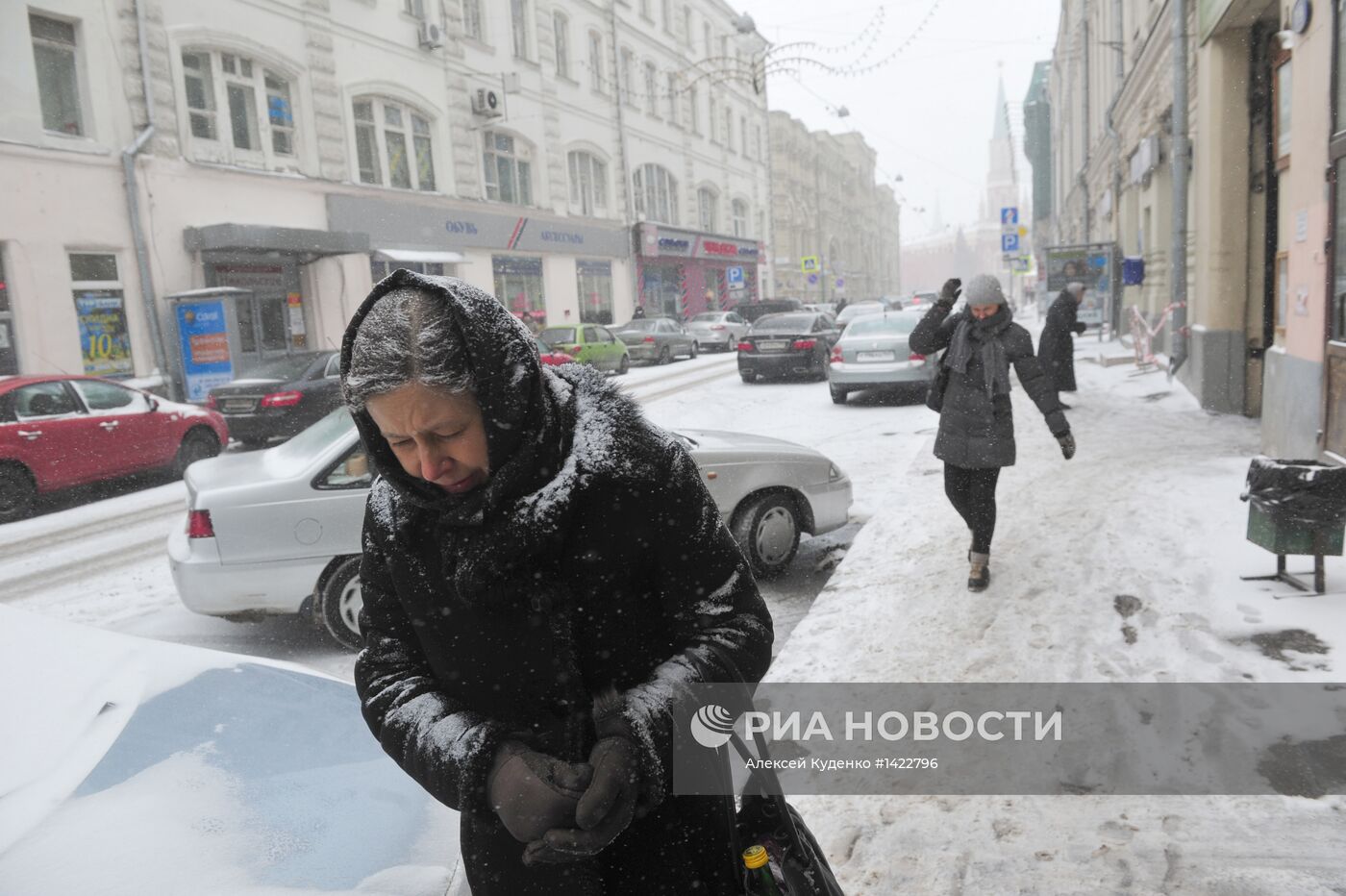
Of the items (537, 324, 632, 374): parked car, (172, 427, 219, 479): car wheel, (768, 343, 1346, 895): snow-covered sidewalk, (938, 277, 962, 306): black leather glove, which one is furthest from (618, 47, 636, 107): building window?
(938, 277, 962, 306): black leather glove

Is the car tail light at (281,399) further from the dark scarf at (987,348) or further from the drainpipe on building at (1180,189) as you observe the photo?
the drainpipe on building at (1180,189)

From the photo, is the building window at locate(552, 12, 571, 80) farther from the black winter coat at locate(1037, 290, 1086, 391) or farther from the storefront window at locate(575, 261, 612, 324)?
the black winter coat at locate(1037, 290, 1086, 391)

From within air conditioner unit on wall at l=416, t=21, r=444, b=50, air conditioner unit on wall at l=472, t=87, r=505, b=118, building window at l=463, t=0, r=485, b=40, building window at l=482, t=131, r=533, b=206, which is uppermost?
building window at l=463, t=0, r=485, b=40

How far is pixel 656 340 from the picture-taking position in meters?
25.5

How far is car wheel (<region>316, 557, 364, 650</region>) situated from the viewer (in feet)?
17.1

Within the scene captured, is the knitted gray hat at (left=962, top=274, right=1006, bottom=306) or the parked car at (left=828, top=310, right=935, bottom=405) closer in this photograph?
the knitted gray hat at (left=962, top=274, right=1006, bottom=306)

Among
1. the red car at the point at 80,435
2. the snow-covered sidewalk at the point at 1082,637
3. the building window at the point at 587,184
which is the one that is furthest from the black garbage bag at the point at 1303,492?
the building window at the point at 587,184

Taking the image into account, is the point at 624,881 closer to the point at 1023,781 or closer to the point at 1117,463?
the point at 1023,781

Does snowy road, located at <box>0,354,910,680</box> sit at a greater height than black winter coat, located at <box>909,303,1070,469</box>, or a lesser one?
lesser

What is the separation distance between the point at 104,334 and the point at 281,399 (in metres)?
5.84

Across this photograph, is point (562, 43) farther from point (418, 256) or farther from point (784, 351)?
point (784, 351)

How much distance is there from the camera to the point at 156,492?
1088 centimetres

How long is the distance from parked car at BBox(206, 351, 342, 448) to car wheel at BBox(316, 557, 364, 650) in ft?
26.5

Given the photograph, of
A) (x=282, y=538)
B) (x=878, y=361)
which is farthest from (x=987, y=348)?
(x=878, y=361)
